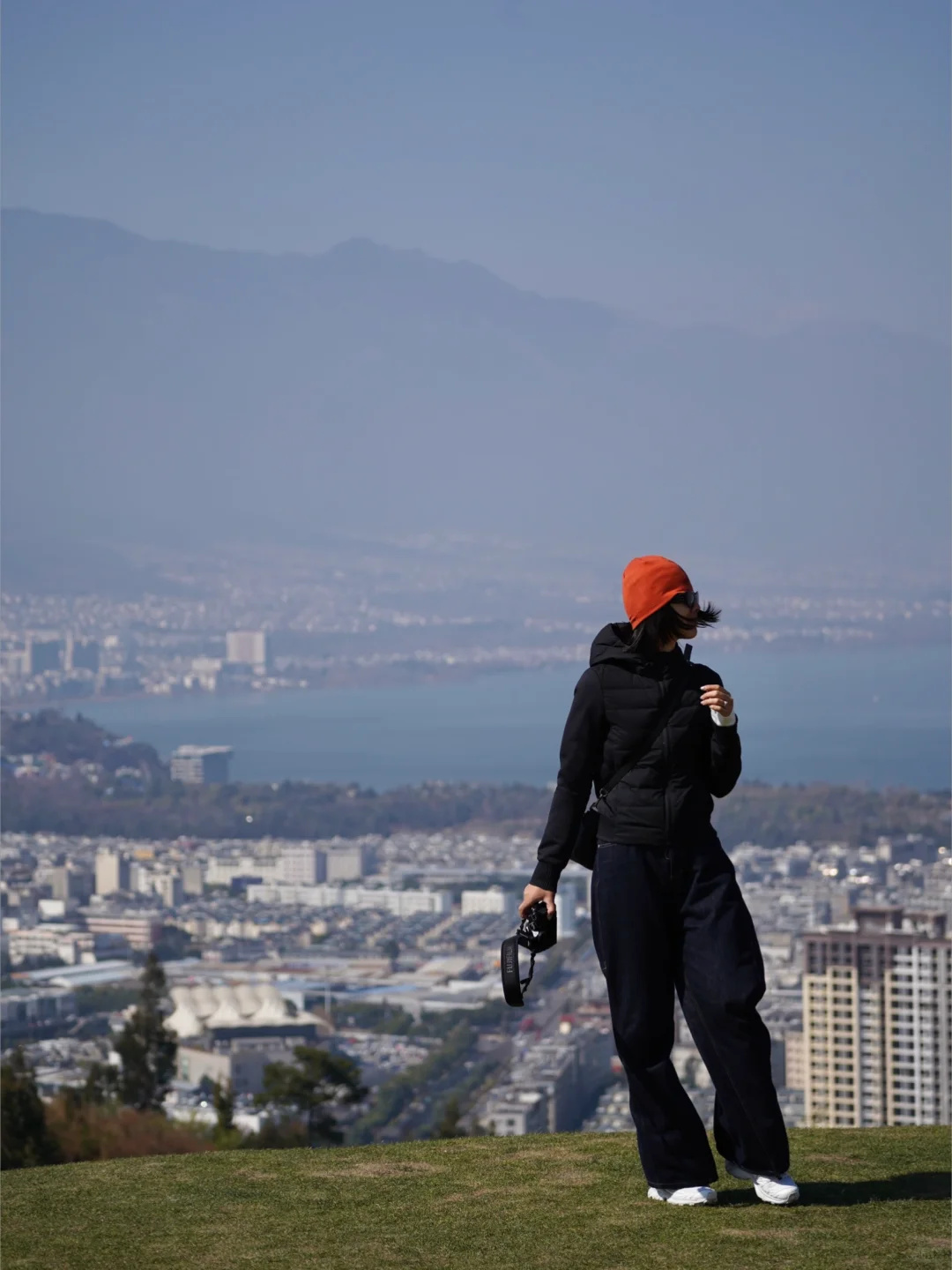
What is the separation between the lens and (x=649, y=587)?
405 centimetres

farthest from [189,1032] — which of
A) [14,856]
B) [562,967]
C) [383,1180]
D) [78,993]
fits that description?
[383,1180]

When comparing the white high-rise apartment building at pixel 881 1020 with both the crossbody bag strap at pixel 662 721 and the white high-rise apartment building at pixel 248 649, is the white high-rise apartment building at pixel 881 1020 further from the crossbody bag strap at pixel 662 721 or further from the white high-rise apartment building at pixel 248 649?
the white high-rise apartment building at pixel 248 649

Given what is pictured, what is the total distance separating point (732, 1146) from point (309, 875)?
46.4 metres

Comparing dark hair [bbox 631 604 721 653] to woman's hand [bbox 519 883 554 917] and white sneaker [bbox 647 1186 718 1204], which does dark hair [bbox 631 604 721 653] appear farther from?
white sneaker [bbox 647 1186 718 1204]

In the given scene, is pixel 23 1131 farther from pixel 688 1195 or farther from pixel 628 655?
pixel 628 655

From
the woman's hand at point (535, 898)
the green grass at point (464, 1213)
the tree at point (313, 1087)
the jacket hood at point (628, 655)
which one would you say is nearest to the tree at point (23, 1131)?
the tree at point (313, 1087)

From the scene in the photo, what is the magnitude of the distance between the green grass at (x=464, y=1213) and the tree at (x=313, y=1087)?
1333cm

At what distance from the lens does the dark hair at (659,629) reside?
407cm

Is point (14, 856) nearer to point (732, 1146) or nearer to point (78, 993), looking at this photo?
point (78, 993)

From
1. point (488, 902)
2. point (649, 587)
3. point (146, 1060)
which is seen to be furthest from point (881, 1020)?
point (488, 902)

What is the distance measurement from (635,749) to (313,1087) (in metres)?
15.4

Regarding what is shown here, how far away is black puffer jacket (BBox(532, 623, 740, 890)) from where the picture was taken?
407cm

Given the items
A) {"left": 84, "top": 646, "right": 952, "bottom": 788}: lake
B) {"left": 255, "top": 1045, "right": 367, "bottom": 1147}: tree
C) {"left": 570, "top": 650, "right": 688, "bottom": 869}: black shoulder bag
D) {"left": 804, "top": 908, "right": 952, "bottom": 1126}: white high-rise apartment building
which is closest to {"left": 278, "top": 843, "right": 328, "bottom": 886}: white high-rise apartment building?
{"left": 84, "top": 646, "right": 952, "bottom": 788}: lake

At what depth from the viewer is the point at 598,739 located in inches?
163
